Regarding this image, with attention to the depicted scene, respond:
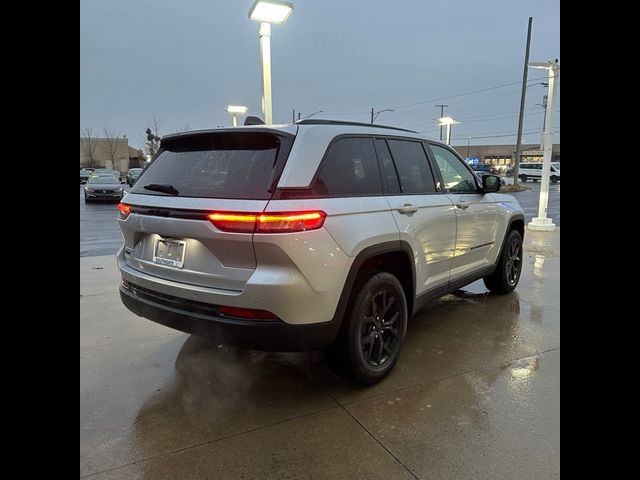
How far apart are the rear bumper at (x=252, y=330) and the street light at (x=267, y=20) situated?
4.57 meters

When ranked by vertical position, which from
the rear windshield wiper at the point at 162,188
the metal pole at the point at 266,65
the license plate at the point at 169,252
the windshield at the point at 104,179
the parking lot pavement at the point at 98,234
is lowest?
the parking lot pavement at the point at 98,234

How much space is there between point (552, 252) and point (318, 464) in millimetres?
7754

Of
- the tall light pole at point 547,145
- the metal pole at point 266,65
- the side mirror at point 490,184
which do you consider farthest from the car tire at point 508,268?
the tall light pole at point 547,145

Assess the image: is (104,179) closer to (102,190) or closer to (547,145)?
(102,190)

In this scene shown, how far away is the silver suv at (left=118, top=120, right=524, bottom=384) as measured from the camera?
269 cm

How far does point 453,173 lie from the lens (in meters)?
4.53

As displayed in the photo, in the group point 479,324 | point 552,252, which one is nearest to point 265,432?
point 479,324

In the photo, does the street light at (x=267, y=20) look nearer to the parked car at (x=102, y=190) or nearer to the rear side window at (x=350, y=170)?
the rear side window at (x=350, y=170)

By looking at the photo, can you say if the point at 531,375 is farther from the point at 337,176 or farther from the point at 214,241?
the point at 214,241

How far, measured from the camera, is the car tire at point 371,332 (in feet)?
10.2

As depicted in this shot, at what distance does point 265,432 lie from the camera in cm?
279

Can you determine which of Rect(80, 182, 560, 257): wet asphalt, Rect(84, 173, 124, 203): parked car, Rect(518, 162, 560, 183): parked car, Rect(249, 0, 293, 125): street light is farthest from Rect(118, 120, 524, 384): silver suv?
Rect(518, 162, 560, 183): parked car

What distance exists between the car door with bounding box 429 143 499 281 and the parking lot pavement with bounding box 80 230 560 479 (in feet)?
2.25
